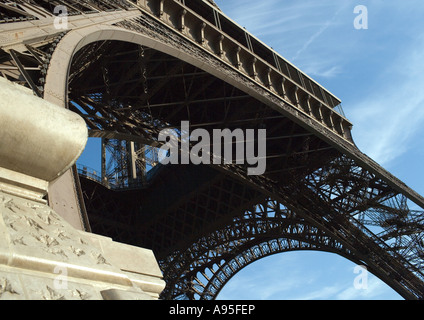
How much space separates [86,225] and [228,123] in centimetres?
1568

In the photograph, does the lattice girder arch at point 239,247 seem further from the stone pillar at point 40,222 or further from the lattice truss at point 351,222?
the stone pillar at point 40,222

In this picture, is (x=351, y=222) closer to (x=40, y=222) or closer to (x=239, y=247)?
(x=239, y=247)

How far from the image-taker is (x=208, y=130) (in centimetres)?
2217

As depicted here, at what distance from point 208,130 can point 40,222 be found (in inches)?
769

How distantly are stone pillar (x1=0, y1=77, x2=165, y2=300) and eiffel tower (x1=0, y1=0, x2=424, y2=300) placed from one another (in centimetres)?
417

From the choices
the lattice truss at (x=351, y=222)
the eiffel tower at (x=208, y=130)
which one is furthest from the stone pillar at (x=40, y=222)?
the lattice truss at (x=351, y=222)

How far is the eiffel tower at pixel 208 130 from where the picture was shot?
11.5 m

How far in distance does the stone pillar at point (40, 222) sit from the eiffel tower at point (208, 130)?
417 centimetres

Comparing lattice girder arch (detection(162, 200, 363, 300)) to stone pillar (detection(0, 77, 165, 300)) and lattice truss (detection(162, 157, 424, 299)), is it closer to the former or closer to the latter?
lattice truss (detection(162, 157, 424, 299))

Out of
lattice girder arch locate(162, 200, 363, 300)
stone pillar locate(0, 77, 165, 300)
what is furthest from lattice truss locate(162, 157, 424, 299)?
stone pillar locate(0, 77, 165, 300)

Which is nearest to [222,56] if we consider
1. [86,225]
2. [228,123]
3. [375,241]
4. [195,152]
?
[228,123]

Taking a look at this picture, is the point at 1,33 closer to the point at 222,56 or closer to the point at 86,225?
the point at 86,225

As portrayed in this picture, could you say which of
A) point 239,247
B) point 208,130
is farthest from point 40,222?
point 239,247

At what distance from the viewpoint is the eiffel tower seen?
1150 centimetres
